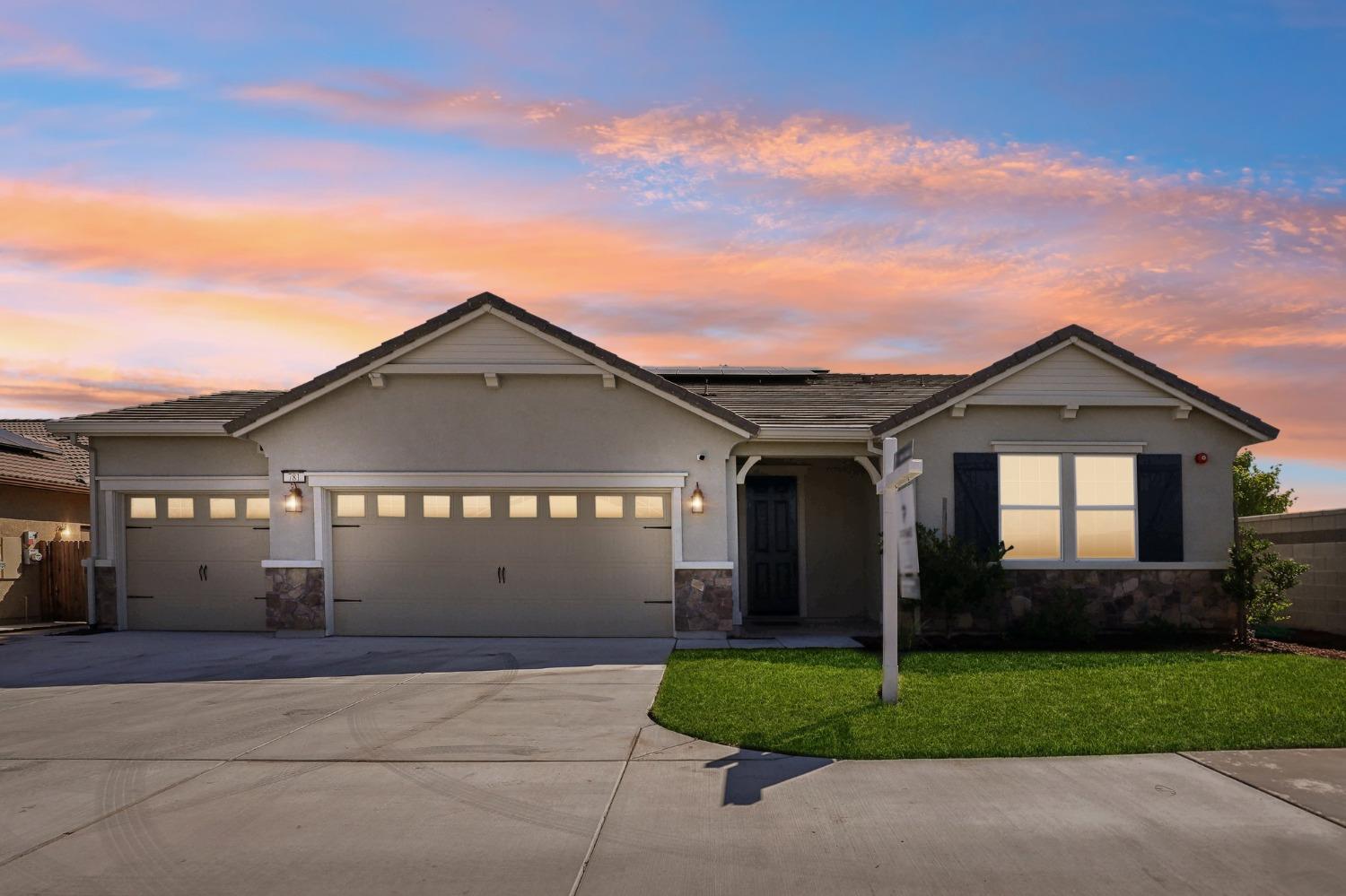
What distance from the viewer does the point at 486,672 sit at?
11.8 metres

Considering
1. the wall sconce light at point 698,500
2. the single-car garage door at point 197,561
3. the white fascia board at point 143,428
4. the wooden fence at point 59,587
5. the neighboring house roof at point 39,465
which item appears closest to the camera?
the wall sconce light at point 698,500

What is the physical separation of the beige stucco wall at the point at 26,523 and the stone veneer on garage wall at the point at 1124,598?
16857 millimetres

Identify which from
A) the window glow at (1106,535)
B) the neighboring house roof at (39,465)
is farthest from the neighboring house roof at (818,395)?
the neighboring house roof at (39,465)

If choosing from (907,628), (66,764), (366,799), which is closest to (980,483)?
(907,628)

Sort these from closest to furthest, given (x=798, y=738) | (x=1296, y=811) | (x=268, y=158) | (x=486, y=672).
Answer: (x=1296, y=811), (x=798, y=738), (x=486, y=672), (x=268, y=158)

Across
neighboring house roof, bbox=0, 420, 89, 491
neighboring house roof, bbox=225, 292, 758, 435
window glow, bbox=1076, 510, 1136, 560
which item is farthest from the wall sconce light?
neighboring house roof, bbox=0, 420, 89, 491

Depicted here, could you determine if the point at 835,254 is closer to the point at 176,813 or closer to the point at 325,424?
the point at 325,424

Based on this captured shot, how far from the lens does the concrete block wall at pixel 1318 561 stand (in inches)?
600

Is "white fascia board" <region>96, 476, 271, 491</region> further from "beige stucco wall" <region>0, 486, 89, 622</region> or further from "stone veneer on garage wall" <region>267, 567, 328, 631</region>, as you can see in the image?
"beige stucco wall" <region>0, 486, 89, 622</region>

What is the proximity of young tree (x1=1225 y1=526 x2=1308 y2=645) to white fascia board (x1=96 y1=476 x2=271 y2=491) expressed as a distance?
14647 millimetres

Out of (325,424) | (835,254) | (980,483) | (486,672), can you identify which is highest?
(835,254)

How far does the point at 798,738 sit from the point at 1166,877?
10.7 ft

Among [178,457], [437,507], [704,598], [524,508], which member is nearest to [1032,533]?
[704,598]

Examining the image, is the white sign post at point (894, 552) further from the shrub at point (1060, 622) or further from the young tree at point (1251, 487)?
the young tree at point (1251, 487)
